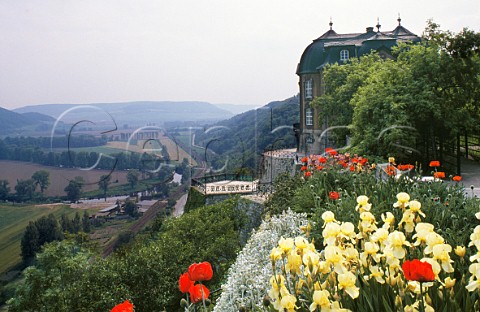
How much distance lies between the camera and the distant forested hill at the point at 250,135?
35.0m

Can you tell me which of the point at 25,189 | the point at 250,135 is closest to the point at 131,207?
the point at 250,135

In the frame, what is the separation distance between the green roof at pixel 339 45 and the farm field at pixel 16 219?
35957 millimetres

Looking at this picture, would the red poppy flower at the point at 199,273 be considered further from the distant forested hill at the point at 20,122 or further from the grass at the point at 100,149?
the distant forested hill at the point at 20,122

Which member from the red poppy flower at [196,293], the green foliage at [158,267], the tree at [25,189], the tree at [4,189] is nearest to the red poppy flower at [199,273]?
the red poppy flower at [196,293]

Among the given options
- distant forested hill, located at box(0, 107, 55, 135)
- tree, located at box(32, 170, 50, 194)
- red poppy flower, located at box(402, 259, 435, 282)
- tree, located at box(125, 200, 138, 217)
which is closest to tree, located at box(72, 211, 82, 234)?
tree, located at box(125, 200, 138, 217)

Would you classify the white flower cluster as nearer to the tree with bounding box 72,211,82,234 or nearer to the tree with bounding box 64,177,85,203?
the tree with bounding box 72,211,82,234

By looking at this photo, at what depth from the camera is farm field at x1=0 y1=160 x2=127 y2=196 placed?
45.4 metres

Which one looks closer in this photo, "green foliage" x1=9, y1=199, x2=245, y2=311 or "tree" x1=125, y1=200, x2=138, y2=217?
"green foliage" x1=9, y1=199, x2=245, y2=311

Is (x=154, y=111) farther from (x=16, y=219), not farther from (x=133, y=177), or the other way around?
(x=16, y=219)

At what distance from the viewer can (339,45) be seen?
34.2m

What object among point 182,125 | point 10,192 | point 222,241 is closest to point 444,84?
point 222,241

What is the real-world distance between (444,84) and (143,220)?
3478cm

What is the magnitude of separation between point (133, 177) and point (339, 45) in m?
22.3

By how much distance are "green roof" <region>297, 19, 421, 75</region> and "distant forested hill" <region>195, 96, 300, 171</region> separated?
6052 mm
